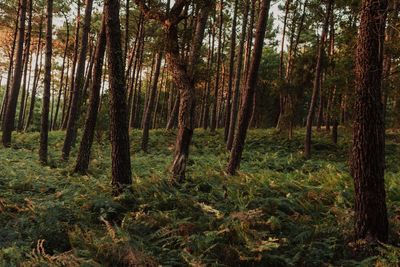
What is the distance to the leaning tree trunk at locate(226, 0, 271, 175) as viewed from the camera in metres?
11.4

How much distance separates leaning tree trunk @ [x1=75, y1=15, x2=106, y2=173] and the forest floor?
170 centimetres

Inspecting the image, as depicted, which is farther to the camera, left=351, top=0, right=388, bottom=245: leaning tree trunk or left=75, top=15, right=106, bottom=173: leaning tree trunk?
left=75, top=15, right=106, bottom=173: leaning tree trunk

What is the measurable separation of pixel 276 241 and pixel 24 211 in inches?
199

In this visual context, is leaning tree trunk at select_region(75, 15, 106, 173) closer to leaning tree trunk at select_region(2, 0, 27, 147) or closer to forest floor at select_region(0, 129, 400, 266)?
forest floor at select_region(0, 129, 400, 266)

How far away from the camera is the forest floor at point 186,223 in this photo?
5668 mm

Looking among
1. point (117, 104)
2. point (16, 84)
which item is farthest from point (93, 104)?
point (16, 84)

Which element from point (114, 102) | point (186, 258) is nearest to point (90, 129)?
point (114, 102)

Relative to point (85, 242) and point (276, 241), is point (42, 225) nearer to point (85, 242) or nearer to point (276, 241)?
point (85, 242)

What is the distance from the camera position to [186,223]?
6.80 m

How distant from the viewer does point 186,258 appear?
5438mm

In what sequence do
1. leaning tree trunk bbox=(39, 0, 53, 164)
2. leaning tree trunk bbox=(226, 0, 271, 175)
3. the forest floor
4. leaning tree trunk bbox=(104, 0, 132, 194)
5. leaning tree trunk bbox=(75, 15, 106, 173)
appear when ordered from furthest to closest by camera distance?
leaning tree trunk bbox=(39, 0, 53, 164), leaning tree trunk bbox=(75, 15, 106, 173), leaning tree trunk bbox=(226, 0, 271, 175), leaning tree trunk bbox=(104, 0, 132, 194), the forest floor

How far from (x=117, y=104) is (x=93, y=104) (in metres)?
3.90

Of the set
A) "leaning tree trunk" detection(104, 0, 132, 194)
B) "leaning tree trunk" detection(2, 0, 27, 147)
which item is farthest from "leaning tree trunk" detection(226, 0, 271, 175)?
"leaning tree trunk" detection(2, 0, 27, 147)

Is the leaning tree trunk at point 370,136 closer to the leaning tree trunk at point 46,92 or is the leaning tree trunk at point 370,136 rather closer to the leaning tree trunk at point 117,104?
the leaning tree trunk at point 117,104
